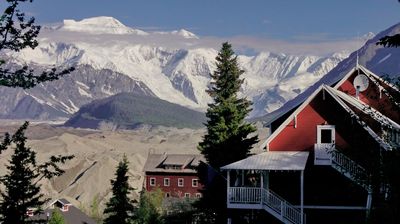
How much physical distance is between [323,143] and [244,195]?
475cm

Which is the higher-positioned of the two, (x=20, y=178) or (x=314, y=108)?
(x=314, y=108)

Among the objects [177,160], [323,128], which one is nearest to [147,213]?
[323,128]

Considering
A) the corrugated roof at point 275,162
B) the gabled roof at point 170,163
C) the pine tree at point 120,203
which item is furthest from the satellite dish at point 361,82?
the gabled roof at point 170,163

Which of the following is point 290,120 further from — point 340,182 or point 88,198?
point 88,198

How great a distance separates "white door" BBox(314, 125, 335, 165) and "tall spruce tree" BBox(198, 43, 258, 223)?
25.3 ft

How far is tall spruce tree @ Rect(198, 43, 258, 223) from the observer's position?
47406 millimetres

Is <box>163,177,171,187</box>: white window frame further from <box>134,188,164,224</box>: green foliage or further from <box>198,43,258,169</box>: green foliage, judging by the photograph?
<box>198,43,258,169</box>: green foliage

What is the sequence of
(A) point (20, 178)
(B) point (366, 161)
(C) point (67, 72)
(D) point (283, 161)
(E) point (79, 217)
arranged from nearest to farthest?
(C) point (67, 72), (B) point (366, 161), (A) point (20, 178), (D) point (283, 161), (E) point (79, 217)

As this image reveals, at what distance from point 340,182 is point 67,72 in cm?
2499

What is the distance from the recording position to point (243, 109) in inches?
2051

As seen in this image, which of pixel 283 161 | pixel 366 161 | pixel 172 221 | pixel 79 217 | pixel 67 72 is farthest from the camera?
pixel 79 217

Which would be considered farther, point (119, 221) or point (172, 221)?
point (172, 221)

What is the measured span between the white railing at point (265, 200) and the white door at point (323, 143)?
8.66 feet

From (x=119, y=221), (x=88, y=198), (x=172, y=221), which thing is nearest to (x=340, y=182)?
(x=119, y=221)
